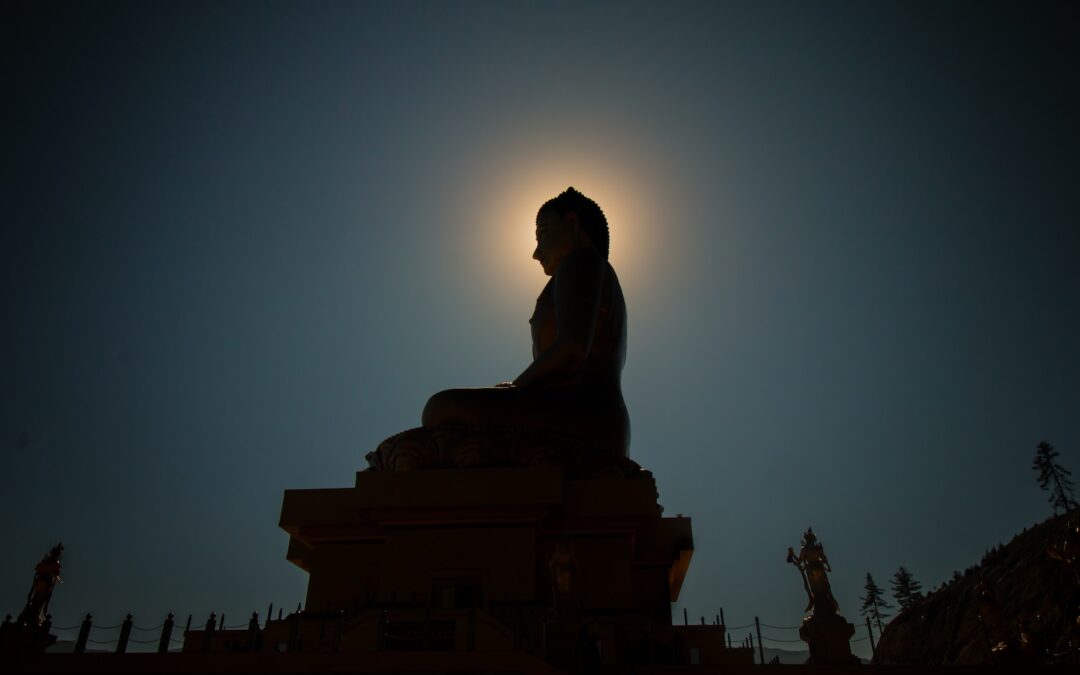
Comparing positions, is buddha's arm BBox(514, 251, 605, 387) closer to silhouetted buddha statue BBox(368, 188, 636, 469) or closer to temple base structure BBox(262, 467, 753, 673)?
silhouetted buddha statue BBox(368, 188, 636, 469)

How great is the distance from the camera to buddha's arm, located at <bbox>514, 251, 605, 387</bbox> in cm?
949

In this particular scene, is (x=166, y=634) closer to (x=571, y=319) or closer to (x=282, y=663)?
(x=282, y=663)

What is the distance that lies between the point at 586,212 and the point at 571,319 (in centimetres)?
310

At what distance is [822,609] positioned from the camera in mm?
7664

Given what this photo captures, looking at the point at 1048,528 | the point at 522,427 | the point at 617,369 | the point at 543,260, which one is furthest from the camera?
the point at 1048,528

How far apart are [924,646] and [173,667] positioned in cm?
2615

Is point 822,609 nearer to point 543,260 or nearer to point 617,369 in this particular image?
point 617,369

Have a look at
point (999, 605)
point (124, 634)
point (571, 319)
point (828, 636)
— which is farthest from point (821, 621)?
point (999, 605)

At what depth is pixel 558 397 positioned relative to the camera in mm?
9211

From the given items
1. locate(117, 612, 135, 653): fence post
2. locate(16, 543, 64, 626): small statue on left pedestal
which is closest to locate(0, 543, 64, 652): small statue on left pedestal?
locate(16, 543, 64, 626): small statue on left pedestal

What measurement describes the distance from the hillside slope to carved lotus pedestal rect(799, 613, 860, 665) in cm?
971

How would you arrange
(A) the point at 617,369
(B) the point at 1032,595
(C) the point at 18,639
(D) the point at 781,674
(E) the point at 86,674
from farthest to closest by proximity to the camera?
(B) the point at 1032,595, (A) the point at 617,369, (C) the point at 18,639, (D) the point at 781,674, (E) the point at 86,674

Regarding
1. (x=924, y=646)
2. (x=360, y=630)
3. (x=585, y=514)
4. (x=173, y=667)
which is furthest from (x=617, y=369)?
(x=924, y=646)

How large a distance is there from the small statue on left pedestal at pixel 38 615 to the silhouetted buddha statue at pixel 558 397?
3.48 metres
